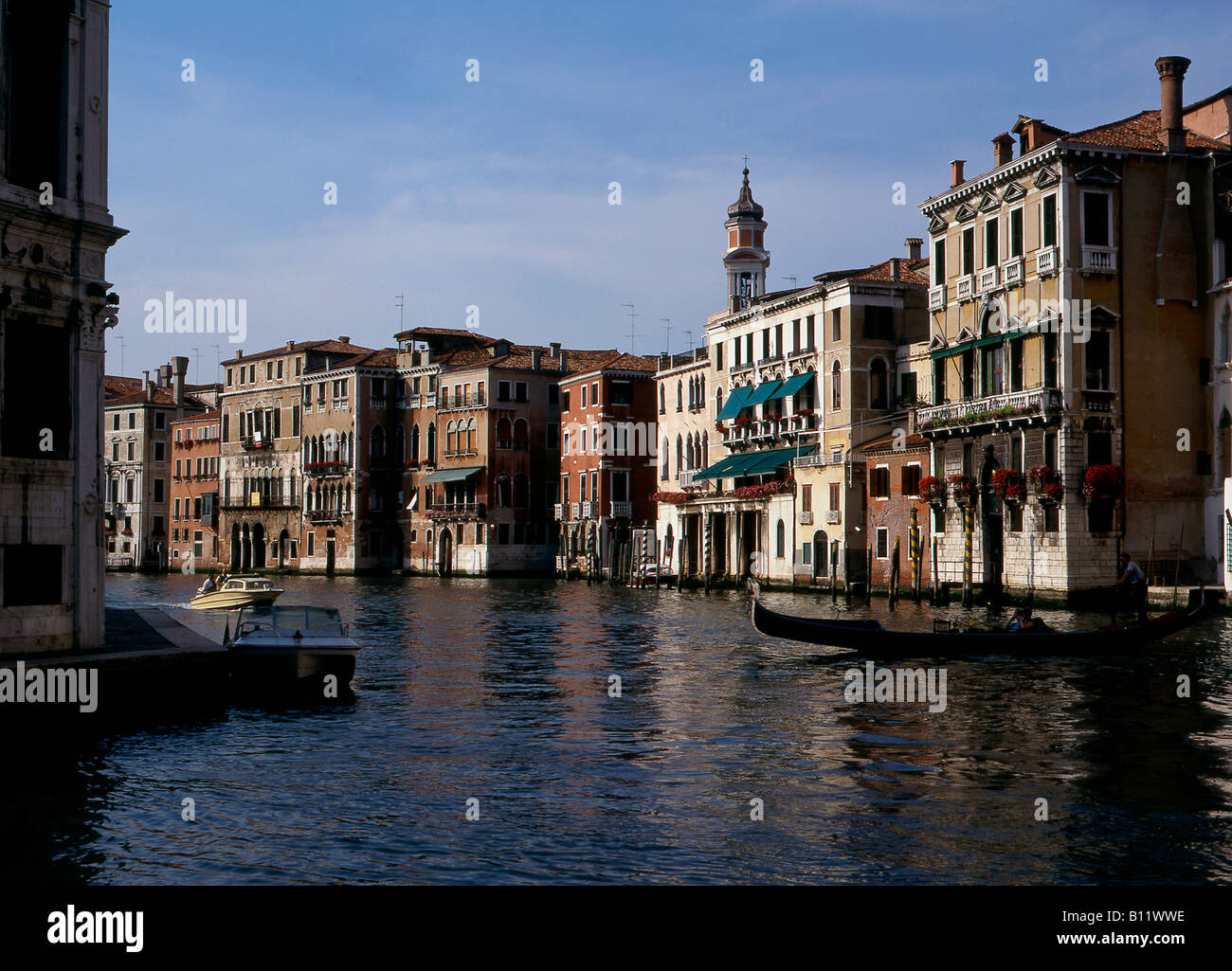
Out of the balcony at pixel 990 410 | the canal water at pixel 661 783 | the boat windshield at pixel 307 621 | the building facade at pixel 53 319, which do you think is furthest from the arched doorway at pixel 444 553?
the building facade at pixel 53 319

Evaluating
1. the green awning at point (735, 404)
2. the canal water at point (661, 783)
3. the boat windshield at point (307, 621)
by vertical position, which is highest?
the green awning at point (735, 404)

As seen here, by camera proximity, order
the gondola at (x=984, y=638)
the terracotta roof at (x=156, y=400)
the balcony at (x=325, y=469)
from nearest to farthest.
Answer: the gondola at (x=984, y=638) → the balcony at (x=325, y=469) → the terracotta roof at (x=156, y=400)

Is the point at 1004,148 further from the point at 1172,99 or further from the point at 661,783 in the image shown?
the point at 661,783

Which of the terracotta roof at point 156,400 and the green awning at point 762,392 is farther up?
the terracotta roof at point 156,400

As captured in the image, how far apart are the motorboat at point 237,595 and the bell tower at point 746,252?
1159 inches

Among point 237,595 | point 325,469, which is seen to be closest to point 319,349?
point 325,469

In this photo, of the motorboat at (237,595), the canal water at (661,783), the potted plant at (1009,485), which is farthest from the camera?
the motorboat at (237,595)

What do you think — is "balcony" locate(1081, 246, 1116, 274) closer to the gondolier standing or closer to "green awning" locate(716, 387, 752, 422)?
the gondolier standing

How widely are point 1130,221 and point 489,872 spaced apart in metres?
32.7

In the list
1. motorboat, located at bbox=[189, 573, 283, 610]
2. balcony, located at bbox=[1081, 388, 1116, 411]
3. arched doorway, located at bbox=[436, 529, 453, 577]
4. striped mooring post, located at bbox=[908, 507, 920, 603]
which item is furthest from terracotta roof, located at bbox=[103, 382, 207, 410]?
balcony, located at bbox=[1081, 388, 1116, 411]

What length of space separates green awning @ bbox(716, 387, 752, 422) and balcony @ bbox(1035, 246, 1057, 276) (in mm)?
19331

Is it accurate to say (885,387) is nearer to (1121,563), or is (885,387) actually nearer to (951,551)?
(951,551)

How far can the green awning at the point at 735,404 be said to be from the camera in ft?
187

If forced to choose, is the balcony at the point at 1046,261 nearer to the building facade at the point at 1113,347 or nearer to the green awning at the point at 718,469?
the building facade at the point at 1113,347
